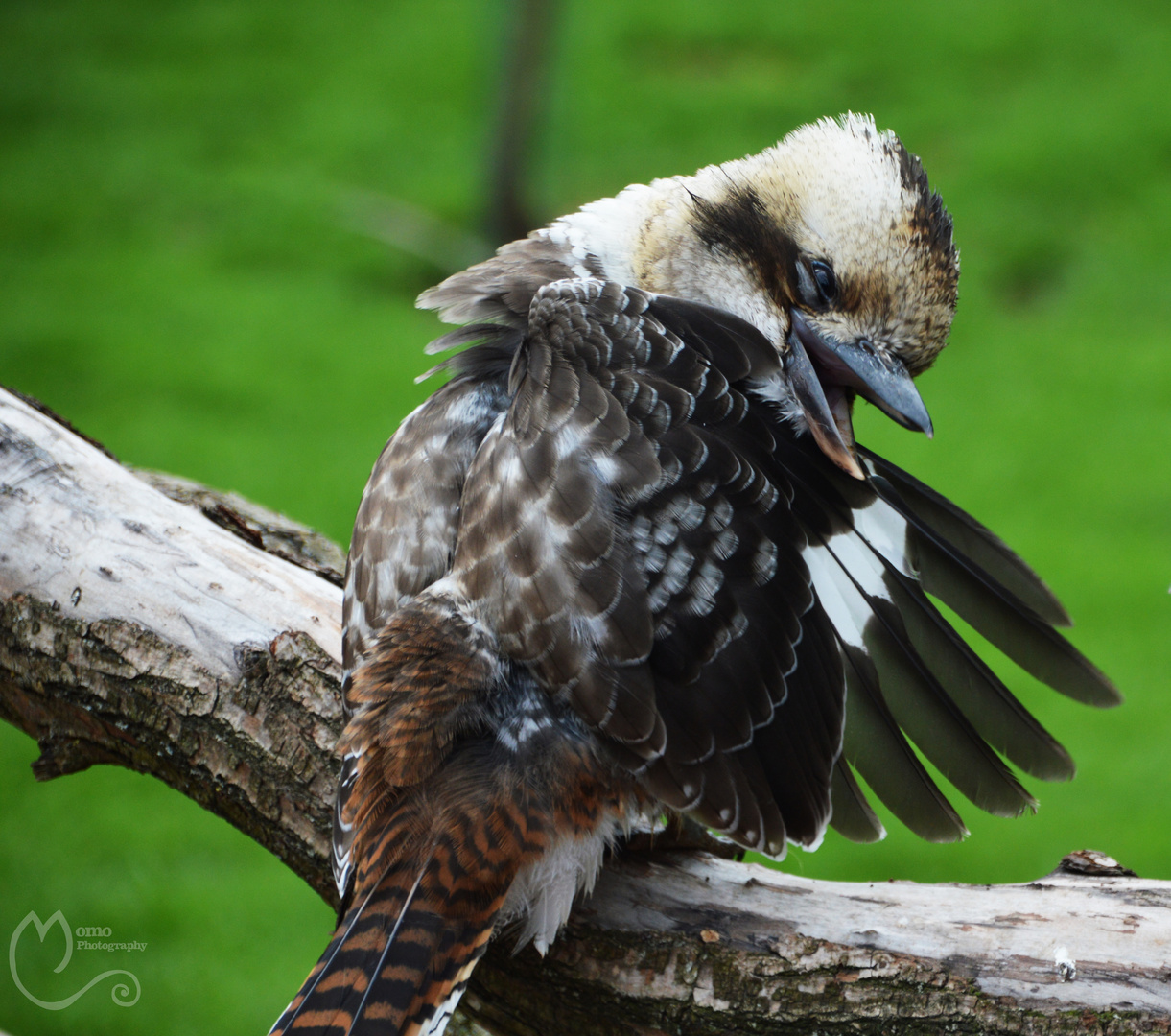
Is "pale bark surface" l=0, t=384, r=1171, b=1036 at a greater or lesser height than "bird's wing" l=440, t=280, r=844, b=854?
lesser

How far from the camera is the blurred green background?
423 cm

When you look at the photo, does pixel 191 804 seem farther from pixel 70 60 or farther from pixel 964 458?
pixel 70 60

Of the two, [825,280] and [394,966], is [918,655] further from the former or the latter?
[394,966]

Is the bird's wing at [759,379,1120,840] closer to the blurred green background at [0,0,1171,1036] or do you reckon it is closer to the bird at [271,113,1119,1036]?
the bird at [271,113,1119,1036]

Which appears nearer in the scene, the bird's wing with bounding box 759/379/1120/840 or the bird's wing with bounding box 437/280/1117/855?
the bird's wing with bounding box 437/280/1117/855

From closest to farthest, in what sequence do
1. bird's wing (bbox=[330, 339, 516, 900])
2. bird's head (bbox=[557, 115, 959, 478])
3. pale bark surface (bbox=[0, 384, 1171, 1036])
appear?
1. pale bark surface (bbox=[0, 384, 1171, 1036])
2. bird's wing (bbox=[330, 339, 516, 900])
3. bird's head (bbox=[557, 115, 959, 478])

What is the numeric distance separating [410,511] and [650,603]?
478mm

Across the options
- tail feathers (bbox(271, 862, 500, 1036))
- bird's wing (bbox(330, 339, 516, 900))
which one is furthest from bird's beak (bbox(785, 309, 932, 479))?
tail feathers (bbox(271, 862, 500, 1036))

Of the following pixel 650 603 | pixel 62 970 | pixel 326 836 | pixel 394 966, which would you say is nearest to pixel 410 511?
pixel 650 603

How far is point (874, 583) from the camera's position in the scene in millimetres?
2377

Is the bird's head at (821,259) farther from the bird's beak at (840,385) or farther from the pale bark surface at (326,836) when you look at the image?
the pale bark surface at (326,836)

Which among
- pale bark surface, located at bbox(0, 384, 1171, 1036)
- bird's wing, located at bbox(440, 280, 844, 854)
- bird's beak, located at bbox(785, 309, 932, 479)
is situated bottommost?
pale bark surface, located at bbox(0, 384, 1171, 1036)

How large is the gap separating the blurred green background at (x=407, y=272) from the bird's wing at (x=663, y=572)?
7.60ft

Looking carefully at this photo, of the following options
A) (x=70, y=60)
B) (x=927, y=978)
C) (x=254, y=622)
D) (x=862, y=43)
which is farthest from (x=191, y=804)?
(x=862, y=43)
